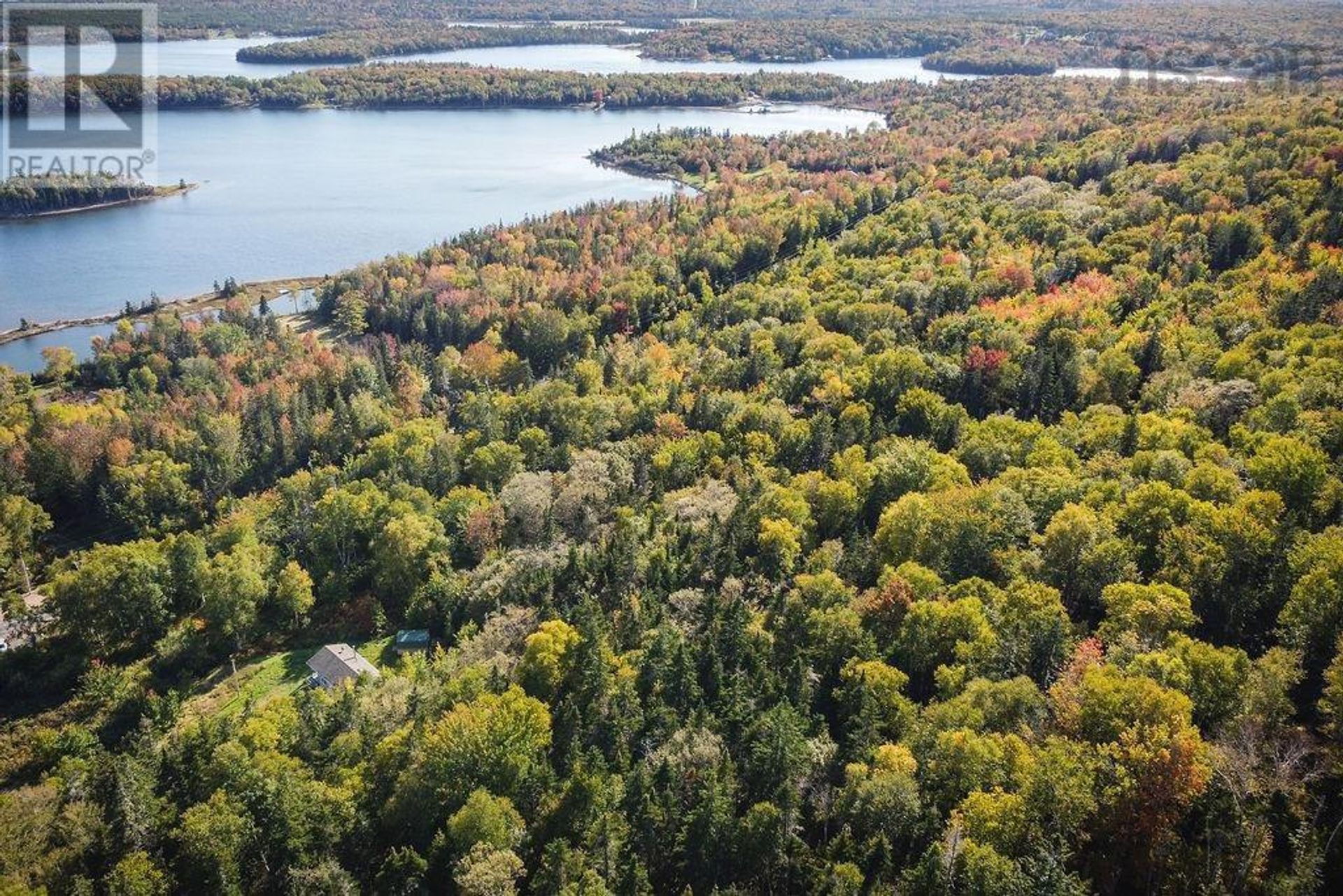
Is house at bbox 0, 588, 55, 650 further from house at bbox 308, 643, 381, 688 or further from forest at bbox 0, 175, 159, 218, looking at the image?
forest at bbox 0, 175, 159, 218

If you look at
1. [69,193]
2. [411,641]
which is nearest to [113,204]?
[69,193]

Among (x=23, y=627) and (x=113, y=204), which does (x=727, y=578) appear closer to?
(x=23, y=627)

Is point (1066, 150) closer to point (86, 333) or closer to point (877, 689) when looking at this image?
point (877, 689)

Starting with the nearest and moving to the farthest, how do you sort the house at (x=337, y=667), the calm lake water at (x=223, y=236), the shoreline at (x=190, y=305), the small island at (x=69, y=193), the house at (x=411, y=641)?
1. the house at (x=337, y=667)
2. the house at (x=411, y=641)
3. the shoreline at (x=190, y=305)
4. the calm lake water at (x=223, y=236)
5. the small island at (x=69, y=193)

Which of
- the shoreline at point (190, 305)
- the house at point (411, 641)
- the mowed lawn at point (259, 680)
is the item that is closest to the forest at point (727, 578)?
the mowed lawn at point (259, 680)

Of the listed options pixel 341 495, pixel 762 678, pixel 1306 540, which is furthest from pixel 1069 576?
pixel 341 495

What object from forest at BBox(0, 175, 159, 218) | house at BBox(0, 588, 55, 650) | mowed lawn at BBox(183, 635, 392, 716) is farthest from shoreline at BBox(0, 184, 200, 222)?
mowed lawn at BBox(183, 635, 392, 716)

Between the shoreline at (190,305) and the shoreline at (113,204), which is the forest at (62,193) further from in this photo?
the shoreline at (190,305)
